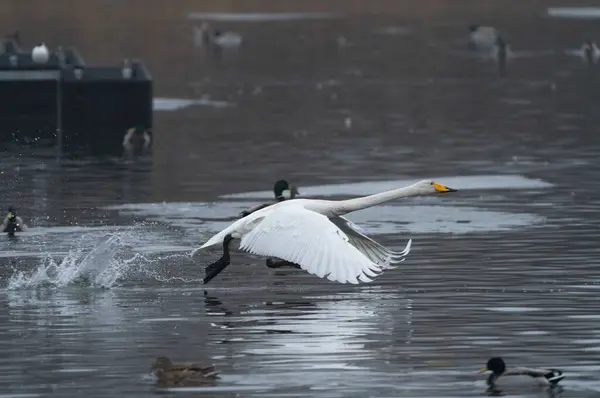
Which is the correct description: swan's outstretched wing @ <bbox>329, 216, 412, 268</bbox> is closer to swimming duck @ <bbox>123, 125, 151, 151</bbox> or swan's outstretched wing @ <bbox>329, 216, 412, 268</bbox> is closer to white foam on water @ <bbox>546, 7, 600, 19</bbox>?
swimming duck @ <bbox>123, 125, 151, 151</bbox>

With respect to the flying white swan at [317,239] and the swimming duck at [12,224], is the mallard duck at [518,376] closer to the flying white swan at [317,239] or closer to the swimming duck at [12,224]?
the flying white swan at [317,239]

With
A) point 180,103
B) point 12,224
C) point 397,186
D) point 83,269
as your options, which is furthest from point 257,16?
point 83,269

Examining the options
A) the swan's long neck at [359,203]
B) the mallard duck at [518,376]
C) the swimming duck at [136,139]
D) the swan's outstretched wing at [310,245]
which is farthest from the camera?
the swimming duck at [136,139]

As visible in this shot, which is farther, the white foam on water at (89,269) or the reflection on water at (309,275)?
the white foam on water at (89,269)

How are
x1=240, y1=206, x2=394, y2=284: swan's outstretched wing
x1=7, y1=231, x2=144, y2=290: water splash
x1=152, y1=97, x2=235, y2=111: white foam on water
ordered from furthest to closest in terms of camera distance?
1. x1=152, y1=97, x2=235, y2=111: white foam on water
2. x1=7, y1=231, x2=144, y2=290: water splash
3. x1=240, y1=206, x2=394, y2=284: swan's outstretched wing

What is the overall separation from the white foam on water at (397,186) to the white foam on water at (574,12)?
3352 inches

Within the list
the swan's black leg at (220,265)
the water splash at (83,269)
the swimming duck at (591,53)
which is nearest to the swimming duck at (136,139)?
the water splash at (83,269)

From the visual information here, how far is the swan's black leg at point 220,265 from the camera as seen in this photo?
67.7 feet

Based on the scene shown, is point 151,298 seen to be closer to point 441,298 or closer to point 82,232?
point 441,298

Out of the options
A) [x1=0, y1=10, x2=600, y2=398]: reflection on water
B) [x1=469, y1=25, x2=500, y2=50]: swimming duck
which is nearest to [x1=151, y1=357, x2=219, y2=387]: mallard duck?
[x1=0, y1=10, x2=600, y2=398]: reflection on water

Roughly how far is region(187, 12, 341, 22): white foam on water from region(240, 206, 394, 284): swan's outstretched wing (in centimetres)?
10009

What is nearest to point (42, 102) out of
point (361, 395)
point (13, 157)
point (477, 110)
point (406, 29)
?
point (13, 157)

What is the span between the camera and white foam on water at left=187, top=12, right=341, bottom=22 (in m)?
122

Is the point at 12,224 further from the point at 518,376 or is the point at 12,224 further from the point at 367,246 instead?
the point at 518,376
